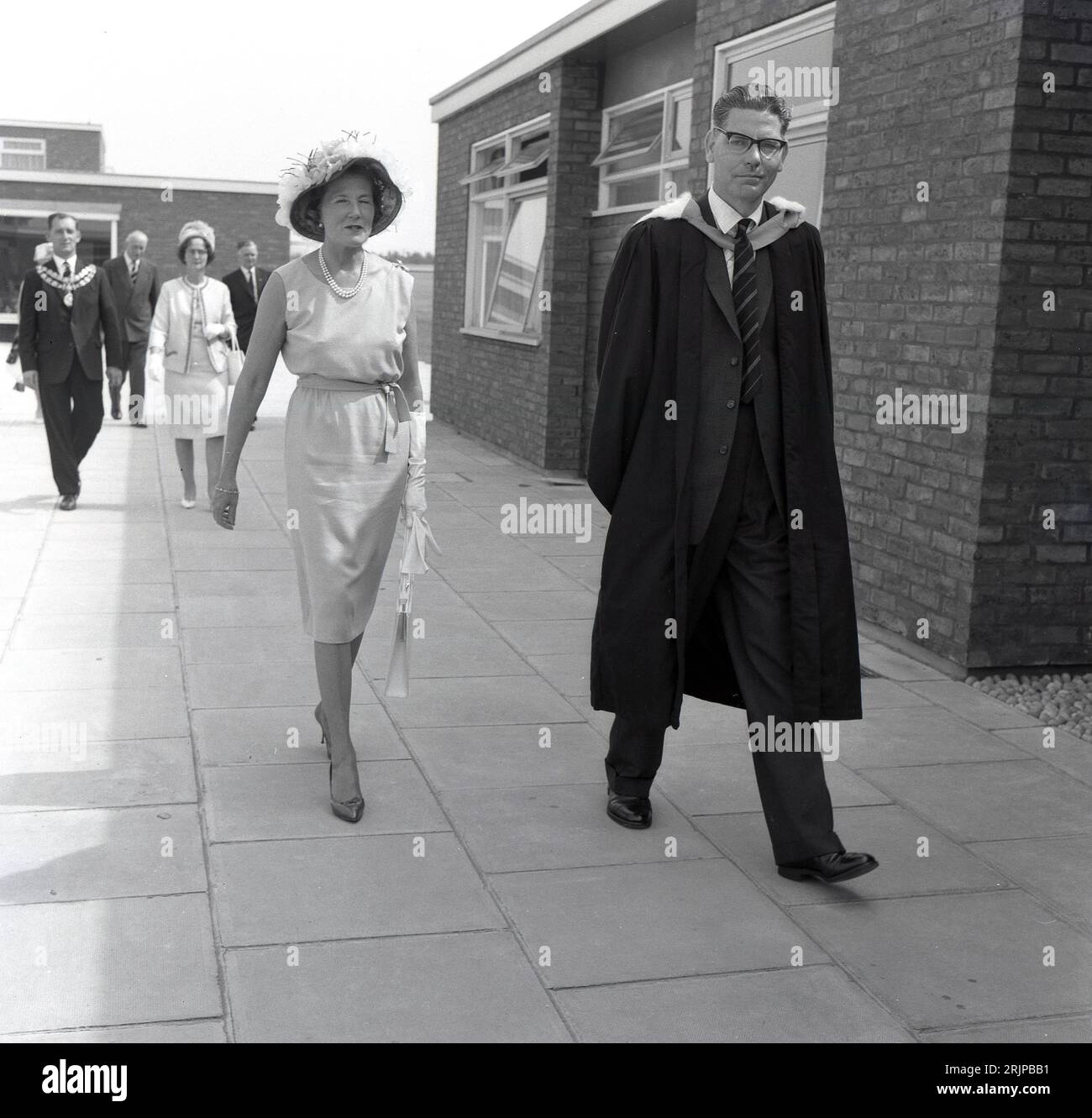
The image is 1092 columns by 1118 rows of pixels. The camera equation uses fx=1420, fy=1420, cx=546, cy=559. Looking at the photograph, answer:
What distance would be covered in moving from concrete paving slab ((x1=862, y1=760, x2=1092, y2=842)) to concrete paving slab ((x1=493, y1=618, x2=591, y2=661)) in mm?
1965

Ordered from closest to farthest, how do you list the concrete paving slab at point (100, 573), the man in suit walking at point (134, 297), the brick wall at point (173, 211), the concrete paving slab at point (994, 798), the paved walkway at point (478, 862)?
the paved walkway at point (478, 862)
the concrete paving slab at point (994, 798)
the concrete paving slab at point (100, 573)
the man in suit walking at point (134, 297)
the brick wall at point (173, 211)

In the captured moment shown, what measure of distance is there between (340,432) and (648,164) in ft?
25.6

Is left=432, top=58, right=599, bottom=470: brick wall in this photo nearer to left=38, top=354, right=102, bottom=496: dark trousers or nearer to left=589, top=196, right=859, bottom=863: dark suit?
left=38, top=354, right=102, bottom=496: dark trousers

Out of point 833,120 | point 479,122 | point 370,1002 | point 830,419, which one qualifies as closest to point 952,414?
point 833,120

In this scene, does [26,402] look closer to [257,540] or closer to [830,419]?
[257,540]

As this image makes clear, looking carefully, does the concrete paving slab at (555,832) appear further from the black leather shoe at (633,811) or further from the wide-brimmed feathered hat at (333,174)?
the wide-brimmed feathered hat at (333,174)

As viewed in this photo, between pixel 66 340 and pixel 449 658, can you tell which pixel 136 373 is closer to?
pixel 66 340

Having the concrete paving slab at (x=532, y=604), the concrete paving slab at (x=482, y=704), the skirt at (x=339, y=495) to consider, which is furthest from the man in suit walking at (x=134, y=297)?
the skirt at (x=339, y=495)

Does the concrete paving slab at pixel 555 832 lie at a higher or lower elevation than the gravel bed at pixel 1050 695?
lower

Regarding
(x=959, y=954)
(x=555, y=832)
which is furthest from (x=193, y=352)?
(x=959, y=954)

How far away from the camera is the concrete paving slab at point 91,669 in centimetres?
573

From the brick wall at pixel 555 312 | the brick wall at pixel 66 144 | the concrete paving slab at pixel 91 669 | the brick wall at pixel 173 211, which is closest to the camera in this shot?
the concrete paving slab at pixel 91 669

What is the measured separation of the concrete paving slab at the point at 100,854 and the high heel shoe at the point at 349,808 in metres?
0.42

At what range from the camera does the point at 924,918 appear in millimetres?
3750
